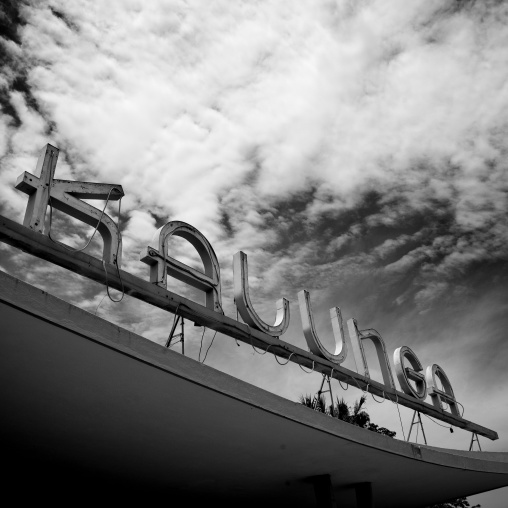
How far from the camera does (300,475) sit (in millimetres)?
9188

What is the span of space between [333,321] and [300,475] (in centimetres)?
471

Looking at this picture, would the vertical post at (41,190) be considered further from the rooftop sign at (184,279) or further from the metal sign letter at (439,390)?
the metal sign letter at (439,390)

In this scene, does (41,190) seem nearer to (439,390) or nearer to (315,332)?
(315,332)

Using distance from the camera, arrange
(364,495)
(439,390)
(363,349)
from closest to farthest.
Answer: (364,495) → (363,349) → (439,390)

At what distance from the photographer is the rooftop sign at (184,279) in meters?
7.19

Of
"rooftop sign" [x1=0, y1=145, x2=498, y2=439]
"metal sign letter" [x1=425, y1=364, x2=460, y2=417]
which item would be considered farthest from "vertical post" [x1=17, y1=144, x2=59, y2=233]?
"metal sign letter" [x1=425, y1=364, x2=460, y2=417]

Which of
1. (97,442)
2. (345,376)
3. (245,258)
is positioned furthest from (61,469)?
(345,376)

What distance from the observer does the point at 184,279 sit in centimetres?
937

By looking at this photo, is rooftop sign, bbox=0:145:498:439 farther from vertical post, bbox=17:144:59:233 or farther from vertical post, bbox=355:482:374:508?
vertical post, bbox=355:482:374:508

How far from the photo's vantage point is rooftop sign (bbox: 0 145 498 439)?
7.19m

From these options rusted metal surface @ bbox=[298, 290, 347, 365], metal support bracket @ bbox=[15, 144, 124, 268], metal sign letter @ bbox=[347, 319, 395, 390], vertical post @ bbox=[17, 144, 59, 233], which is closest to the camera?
vertical post @ bbox=[17, 144, 59, 233]

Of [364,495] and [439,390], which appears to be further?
[439,390]

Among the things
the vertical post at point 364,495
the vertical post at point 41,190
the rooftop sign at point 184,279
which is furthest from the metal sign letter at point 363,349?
the vertical post at point 41,190

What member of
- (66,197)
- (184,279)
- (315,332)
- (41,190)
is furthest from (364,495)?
(41,190)
